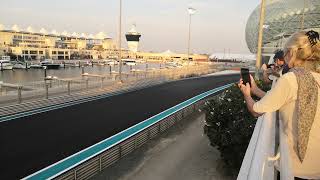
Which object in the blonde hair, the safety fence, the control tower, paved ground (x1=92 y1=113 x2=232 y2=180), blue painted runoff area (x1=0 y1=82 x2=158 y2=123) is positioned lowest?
paved ground (x1=92 y1=113 x2=232 y2=180)

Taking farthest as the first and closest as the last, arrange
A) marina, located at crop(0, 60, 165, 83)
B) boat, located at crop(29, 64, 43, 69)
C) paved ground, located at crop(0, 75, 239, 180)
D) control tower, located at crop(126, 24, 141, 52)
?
1. control tower, located at crop(126, 24, 141, 52)
2. boat, located at crop(29, 64, 43, 69)
3. marina, located at crop(0, 60, 165, 83)
4. paved ground, located at crop(0, 75, 239, 180)

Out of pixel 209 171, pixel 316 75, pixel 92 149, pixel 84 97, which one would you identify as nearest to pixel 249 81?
pixel 316 75

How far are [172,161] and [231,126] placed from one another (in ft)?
8.92

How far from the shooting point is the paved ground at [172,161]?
1102cm

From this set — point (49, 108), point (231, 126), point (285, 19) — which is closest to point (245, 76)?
point (231, 126)

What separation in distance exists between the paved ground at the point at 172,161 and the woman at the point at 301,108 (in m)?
8.52

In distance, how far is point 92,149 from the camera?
35.3 feet

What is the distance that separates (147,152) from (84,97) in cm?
968

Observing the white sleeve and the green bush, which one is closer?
the white sleeve

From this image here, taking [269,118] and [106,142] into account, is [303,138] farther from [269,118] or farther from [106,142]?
[106,142]

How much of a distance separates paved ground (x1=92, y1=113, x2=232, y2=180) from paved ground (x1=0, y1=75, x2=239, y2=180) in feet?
5.04

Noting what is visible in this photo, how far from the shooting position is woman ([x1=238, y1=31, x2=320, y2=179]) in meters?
2.26

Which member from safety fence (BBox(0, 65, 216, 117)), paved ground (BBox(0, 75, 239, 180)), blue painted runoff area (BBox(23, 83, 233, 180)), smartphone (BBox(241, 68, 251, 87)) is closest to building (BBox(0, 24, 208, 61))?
safety fence (BBox(0, 65, 216, 117))

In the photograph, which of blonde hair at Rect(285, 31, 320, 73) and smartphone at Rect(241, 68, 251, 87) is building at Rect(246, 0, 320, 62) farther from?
blonde hair at Rect(285, 31, 320, 73)
